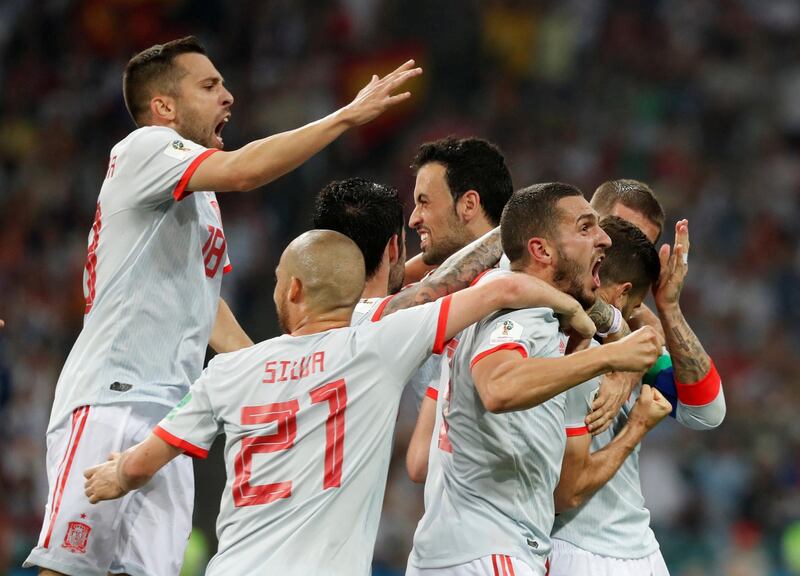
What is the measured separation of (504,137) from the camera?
14266 millimetres

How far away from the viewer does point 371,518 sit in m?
4.11

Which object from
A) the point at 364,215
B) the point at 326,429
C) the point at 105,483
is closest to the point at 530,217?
the point at 364,215

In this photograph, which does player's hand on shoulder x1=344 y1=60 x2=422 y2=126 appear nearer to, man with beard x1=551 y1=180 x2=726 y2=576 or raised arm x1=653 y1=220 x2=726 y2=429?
man with beard x1=551 y1=180 x2=726 y2=576

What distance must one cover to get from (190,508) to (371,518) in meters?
1.10

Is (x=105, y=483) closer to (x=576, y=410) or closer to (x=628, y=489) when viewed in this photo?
(x=576, y=410)

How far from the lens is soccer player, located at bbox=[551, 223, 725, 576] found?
4844mm

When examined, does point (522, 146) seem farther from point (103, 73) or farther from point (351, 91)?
point (103, 73)

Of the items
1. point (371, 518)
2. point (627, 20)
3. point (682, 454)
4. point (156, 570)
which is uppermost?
point (627, 20)

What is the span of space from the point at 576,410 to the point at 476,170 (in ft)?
4.68

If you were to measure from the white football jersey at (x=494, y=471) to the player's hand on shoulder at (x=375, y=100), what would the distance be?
883mm

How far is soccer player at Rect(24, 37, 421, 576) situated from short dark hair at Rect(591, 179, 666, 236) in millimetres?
1486

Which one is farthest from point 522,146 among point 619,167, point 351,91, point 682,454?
point 682,454

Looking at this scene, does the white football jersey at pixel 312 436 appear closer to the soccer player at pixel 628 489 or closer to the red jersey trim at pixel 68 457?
the red jersey trim at pixel 68 457

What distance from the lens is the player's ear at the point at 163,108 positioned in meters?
5.16
